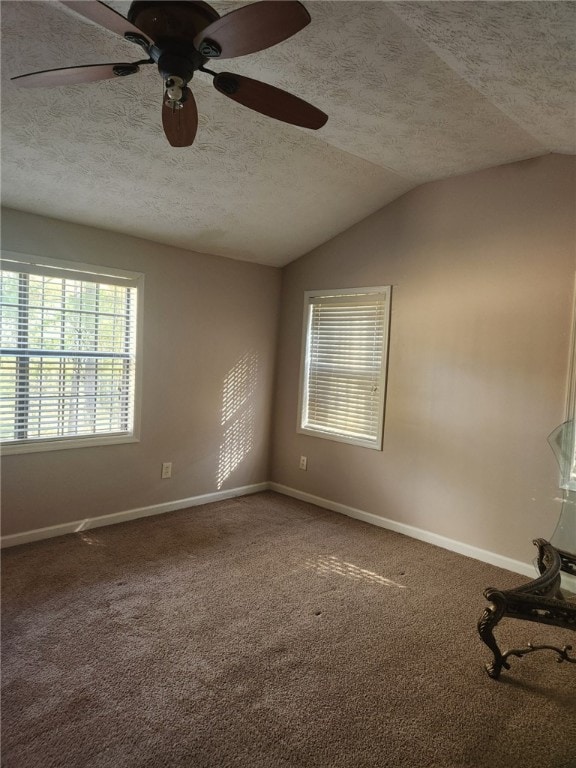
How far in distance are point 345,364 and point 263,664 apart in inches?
103

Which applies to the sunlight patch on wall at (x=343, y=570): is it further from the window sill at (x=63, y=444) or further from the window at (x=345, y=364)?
the window sill at (x=63, y=444)

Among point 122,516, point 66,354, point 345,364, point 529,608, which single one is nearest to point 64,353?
point 66,354

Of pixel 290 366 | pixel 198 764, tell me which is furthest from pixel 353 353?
pixel 198 764

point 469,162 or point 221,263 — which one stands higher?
point 469,162

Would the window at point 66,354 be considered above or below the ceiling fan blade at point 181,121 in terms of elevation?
below

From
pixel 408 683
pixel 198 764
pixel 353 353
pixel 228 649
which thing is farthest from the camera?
pixel 353 353

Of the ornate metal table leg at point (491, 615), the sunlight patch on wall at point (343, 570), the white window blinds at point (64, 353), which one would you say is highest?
the white window blinds at point (64, 353)

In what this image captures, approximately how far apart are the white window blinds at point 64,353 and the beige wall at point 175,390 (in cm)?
13

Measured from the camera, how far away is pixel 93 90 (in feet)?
7.38

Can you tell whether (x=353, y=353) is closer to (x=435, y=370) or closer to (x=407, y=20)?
(x=435, y=370)

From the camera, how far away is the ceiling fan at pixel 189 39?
4.16 feet

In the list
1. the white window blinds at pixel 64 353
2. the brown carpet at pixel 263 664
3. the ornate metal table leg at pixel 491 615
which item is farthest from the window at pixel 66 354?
the ornate metal table leg at pixel 491 615

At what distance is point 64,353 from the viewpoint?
3371mm

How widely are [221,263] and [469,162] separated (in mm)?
2145
